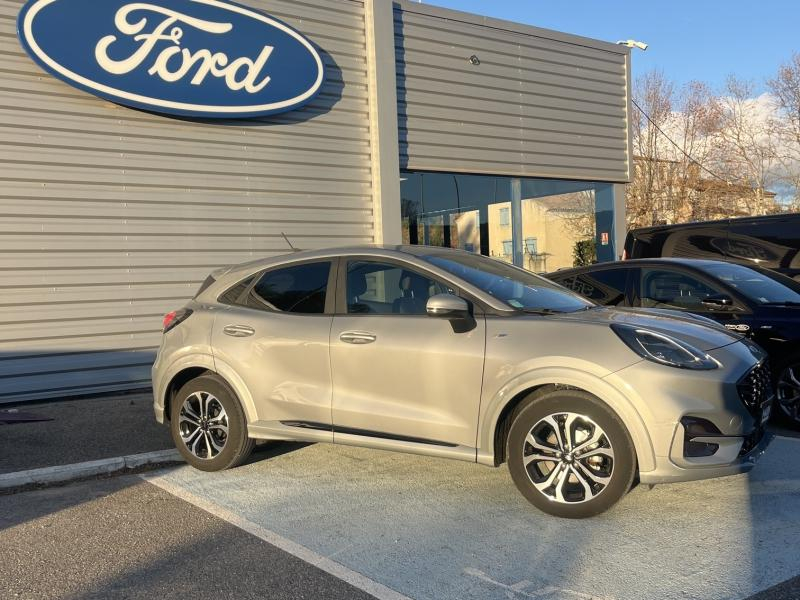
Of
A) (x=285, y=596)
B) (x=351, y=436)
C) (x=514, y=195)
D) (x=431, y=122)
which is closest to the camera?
(x=285, y=596)

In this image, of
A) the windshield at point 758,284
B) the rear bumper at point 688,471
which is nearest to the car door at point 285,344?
the rear bumper at point 688,471

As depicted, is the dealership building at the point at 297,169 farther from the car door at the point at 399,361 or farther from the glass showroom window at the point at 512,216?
the car door at the point at 399,361

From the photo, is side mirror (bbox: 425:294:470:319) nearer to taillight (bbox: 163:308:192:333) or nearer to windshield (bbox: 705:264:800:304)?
taillight (bbox: 163:308:192:333)

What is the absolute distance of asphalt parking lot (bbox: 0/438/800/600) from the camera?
3457mm

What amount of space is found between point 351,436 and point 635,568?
2.05 m

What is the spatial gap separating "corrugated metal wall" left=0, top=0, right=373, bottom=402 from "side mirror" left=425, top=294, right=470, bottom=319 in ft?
19.2

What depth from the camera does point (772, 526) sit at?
4.07 metres

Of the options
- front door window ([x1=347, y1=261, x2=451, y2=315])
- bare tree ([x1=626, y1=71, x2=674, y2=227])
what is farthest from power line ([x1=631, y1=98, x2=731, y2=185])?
front door window ([x1=347, y1=261, x2=451, y2=315])

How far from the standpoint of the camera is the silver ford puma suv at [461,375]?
4.05 meters

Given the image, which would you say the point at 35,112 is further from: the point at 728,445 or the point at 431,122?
the point at 728,445

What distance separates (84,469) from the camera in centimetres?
554

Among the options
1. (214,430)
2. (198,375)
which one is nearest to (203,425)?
(214,430)

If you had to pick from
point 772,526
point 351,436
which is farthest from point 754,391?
point 351,436

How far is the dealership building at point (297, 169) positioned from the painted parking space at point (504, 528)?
4.03 meters
